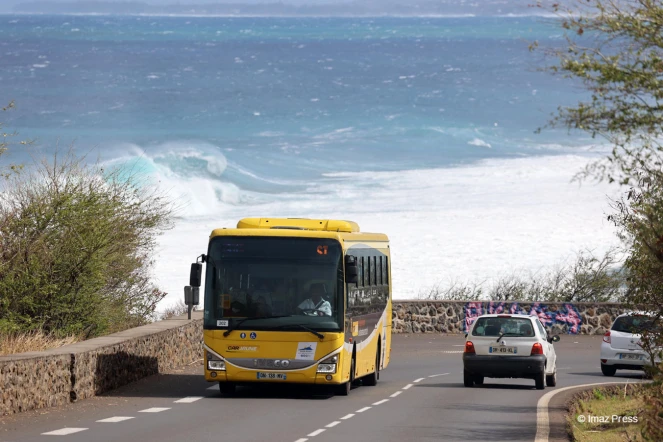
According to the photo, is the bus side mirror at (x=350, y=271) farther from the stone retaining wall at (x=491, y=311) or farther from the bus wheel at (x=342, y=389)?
the stone retaining wall at (x=491, y=311)

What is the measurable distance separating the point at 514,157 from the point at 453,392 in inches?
3253

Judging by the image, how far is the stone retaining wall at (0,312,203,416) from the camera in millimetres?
18188

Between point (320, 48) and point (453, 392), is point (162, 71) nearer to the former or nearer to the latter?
point (320, 48)

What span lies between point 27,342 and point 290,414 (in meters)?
5.55

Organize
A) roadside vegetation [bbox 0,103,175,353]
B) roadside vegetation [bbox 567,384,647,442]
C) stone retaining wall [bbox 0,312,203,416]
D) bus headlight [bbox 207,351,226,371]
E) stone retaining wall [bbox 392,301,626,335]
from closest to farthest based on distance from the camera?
roadside vegetation [bbox 567,384,647,442]
stone retaining wall [bbox 0,312,203,416]
bus headlight [bbox 207,351,226,371]
roadside vegetation [bbox 0,103,175,353]
stone retaining wall [bbox 392,301,626,335]

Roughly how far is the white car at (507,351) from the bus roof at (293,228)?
3.66 m

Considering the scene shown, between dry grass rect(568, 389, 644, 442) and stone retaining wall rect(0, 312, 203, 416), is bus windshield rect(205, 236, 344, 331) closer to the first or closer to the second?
stone retaining wall rect(0, 312, 203, 416)

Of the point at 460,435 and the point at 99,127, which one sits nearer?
the point at 460,435

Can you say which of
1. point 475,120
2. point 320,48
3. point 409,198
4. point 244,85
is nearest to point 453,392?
point 409,198

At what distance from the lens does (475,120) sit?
Result: 12531cm

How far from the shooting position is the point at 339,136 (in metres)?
114

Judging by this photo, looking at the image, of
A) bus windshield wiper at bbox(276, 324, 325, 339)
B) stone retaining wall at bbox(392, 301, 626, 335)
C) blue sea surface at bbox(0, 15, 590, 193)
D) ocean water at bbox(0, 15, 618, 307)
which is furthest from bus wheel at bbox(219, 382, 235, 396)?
blue sea surface at bbox(0, 15, 590, 193)

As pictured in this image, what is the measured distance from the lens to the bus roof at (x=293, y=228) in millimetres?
21875

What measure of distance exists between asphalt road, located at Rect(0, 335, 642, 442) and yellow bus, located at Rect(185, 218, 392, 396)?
1.93 feet
